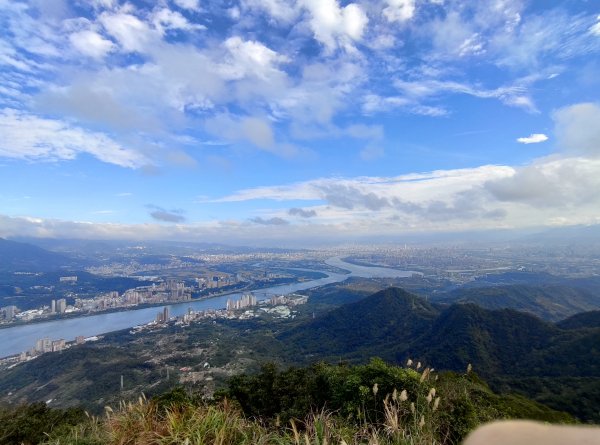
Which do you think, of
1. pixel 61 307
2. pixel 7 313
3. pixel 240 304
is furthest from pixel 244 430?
pixel 7 313

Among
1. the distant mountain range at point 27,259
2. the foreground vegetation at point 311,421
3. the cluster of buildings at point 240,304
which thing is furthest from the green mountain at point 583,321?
the distant mountain range at point 27,259

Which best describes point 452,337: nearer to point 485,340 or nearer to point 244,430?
point 485,340

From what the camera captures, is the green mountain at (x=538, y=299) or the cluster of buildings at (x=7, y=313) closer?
the green mountain at (x=538, y=299)

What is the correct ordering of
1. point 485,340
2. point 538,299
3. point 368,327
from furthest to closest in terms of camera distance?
point 538,299 < point 368,327 < point 485,340

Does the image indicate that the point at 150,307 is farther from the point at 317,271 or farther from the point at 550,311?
the point at 550,311

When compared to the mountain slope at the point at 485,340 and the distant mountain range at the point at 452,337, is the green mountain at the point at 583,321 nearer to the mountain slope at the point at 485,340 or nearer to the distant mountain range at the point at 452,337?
the distant mountain range at the point at 452,337

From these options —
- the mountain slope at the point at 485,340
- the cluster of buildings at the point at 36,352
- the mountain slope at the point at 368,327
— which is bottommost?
the cluster of buildings at the point at 36,352

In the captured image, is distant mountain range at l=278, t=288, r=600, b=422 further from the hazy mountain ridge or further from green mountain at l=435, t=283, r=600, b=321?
green mountain at l=435, t=283, r=600, b=321

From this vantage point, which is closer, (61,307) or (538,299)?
(538,299)
